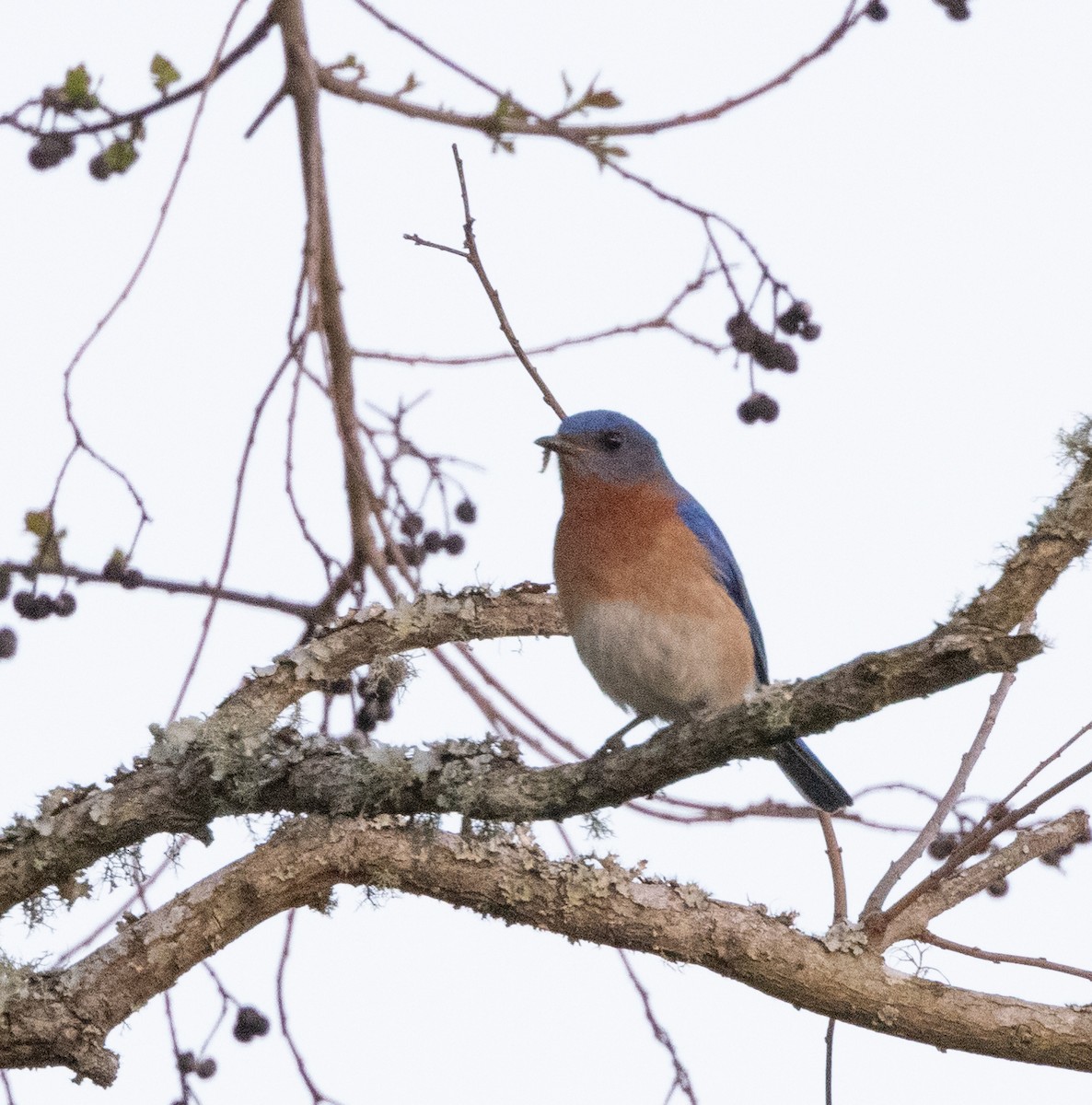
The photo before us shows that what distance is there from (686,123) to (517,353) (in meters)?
0.84

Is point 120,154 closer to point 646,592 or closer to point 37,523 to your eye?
point 37,523

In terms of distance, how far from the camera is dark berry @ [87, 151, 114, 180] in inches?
214

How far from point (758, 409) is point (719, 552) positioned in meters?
0.59

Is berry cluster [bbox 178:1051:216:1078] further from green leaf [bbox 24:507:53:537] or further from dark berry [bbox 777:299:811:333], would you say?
dark berry [bbox 777:299:811:333]

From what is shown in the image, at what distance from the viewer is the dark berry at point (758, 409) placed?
5559 mm

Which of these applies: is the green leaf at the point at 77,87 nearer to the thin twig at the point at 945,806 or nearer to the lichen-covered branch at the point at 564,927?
the lichen-covered branch at the point at 564,927

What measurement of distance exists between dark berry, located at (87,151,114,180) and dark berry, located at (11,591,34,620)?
146cm

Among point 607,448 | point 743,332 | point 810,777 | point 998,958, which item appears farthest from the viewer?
point 810,777

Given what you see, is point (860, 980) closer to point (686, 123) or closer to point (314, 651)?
point (314, 651)

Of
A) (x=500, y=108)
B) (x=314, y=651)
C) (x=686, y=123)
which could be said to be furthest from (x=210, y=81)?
(x=314, y=651)

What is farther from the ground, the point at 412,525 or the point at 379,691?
the point at 412,525

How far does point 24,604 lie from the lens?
5.41 meters

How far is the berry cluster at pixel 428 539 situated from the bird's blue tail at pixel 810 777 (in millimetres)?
1532

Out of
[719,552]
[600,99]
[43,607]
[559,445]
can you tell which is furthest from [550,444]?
[43,607]
